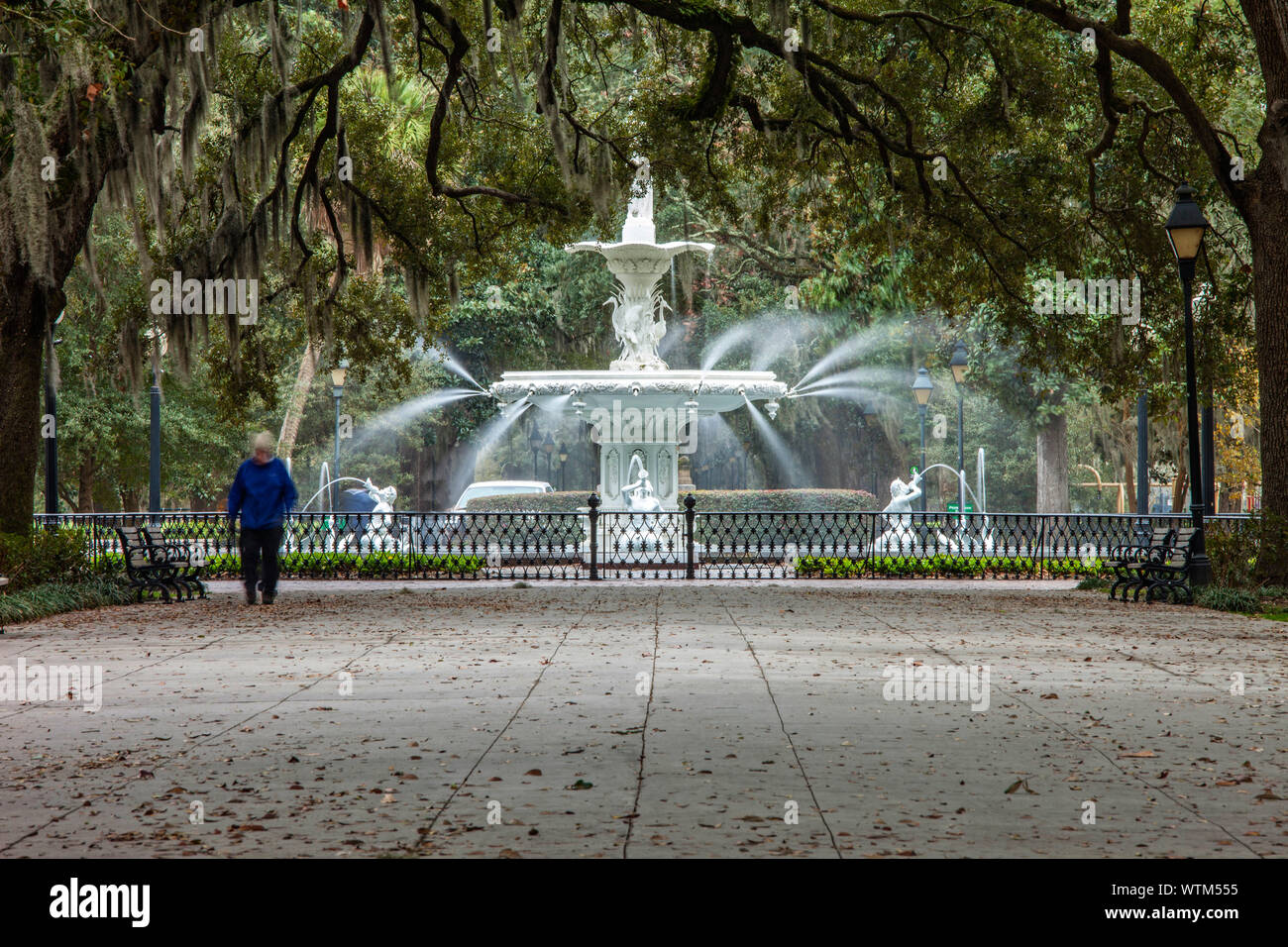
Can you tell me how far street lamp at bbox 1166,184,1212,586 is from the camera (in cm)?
1484

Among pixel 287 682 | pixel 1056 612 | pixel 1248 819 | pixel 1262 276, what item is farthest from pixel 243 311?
pixel 1248 819

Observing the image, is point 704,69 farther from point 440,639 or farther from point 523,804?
point 523,804

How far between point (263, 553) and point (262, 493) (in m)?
1.04

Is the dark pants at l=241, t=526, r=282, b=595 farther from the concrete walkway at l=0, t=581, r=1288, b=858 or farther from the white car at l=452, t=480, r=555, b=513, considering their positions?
the white car at l=452, t=480, r=555, b=513

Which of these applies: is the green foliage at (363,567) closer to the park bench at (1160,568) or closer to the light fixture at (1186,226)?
the park bench at (1160,568)

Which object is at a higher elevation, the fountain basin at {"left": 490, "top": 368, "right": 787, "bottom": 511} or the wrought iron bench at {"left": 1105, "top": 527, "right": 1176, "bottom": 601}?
the fountain basin at {"left": 490, "top": 368, "right": 787, "bottom": 511}

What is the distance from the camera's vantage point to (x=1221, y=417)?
3534cm

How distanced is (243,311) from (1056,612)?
34.4 feet

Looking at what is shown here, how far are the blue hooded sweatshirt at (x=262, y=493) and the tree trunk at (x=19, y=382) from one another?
2.42 metres

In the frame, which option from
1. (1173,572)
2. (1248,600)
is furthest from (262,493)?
(1248,600)

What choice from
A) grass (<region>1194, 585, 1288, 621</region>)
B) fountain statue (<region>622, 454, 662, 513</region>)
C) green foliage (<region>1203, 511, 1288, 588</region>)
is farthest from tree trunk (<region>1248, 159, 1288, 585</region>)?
fountain statue (<region>622, 454, 662, 513</region>)

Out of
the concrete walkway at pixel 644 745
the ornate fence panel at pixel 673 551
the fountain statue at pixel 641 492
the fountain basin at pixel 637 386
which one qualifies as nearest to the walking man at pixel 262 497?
the concrete walkway at pixel 644 745

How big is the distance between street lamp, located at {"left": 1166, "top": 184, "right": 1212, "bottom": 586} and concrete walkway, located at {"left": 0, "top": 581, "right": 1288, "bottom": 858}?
372 cm

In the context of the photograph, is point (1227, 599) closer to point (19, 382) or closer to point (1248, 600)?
point (1248, 600)
